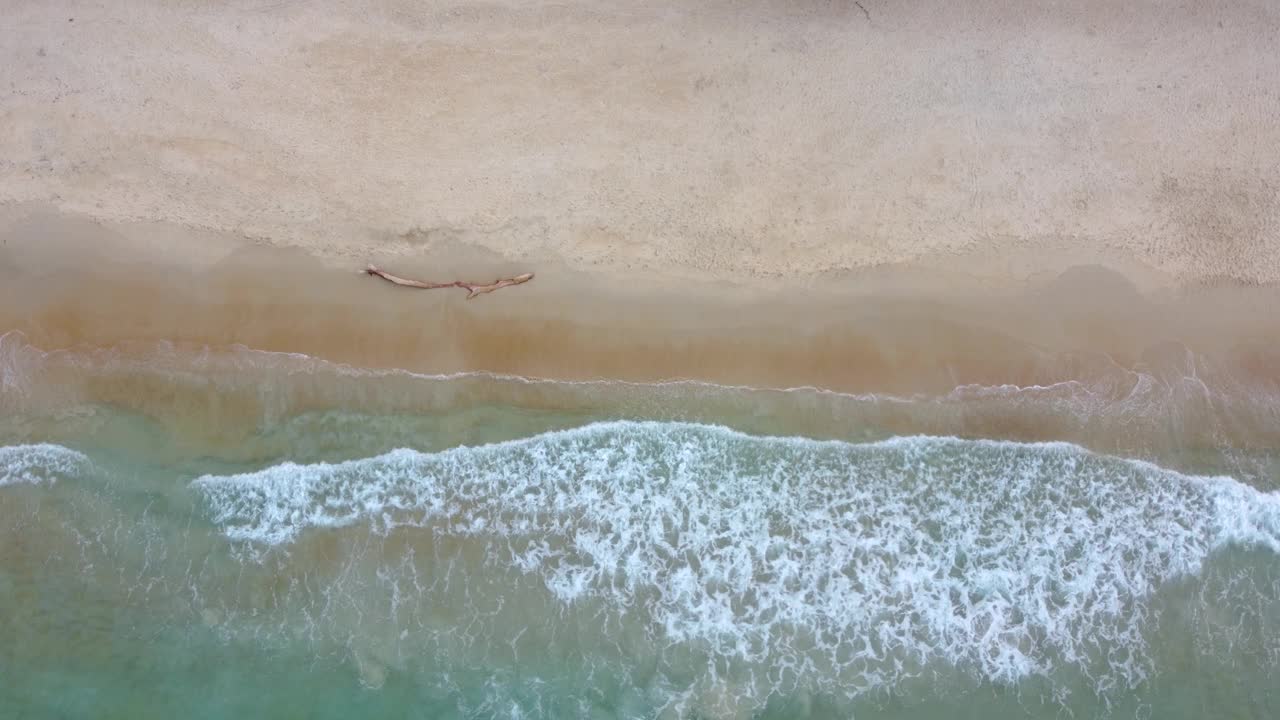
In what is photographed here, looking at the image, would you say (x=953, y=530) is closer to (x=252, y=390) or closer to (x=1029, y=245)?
(x=1029, y=245)

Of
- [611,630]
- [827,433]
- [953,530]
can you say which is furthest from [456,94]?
[953,530]

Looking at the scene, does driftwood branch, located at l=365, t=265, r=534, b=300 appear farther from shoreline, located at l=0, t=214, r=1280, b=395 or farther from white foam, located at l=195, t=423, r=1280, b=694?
white foam, located at l=195, t=423, r=1280, b=694

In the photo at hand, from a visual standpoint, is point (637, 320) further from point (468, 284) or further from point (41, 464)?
point (41, 464)

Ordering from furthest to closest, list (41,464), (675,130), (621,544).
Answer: (675,130)
(41,464)
(621,544)

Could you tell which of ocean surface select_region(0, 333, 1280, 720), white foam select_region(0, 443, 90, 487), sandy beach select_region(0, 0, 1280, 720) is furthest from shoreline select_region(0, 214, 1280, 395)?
white foam select_region(0, 443, 90, 487)

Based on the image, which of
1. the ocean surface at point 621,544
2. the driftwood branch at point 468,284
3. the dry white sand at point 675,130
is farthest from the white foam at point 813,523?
the dry white sand at point 675,130

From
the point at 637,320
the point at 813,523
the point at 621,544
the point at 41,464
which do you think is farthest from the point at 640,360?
the point at 41,464
